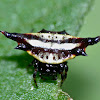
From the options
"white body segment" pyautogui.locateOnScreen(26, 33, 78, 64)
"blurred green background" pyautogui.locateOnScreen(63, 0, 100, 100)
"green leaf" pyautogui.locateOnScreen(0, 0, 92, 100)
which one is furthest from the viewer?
"blurred green background" pyautogui.locateOnScreen(63, 0, 100, 100)

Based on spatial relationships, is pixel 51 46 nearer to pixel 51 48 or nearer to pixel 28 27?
pixel 51 48

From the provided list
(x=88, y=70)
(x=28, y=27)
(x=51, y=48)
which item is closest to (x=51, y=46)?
(x=51, y=48)

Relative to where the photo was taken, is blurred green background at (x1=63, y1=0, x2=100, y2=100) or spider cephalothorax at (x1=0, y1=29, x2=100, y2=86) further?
blurred green background at (x1=63, y1=0, x2=100, y2=100)

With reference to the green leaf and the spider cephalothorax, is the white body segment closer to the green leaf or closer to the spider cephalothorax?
the spider cephalothorax

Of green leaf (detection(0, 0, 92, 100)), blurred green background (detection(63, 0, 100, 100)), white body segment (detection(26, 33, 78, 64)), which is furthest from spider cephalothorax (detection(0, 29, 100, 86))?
blurred green background (detection(63, 0, 100, 100))

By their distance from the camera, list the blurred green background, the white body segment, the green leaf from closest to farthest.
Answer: the white body segment
the green leaf
the blurred green background

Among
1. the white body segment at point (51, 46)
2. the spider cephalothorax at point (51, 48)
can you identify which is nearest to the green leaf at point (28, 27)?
the spider cephalothorax at point (51, 48)
